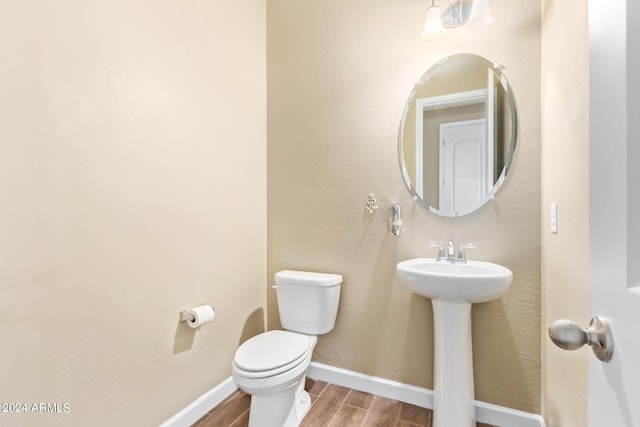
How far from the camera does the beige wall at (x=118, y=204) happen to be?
0.97m

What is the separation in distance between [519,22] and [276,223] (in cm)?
178

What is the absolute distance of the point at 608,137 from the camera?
0.41 m

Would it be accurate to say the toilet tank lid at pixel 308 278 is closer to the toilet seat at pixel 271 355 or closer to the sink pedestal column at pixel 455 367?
the toilet seat at pixel 271 355

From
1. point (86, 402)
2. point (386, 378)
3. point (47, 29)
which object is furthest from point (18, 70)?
point (386, 378)

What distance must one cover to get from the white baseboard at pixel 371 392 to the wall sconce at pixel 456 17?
1.93 meters

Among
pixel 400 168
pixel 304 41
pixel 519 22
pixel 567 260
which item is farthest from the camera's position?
pixel 304 41

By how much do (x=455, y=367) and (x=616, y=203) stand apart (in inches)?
49.9

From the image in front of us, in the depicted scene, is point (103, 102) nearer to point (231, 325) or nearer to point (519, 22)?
point (231, 325)

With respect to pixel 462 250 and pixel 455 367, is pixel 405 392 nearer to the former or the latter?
pixel 455 367

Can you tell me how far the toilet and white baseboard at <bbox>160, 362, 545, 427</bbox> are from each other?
23cm

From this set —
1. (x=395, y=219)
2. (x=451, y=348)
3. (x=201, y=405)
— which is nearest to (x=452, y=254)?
(x=395, y=219)

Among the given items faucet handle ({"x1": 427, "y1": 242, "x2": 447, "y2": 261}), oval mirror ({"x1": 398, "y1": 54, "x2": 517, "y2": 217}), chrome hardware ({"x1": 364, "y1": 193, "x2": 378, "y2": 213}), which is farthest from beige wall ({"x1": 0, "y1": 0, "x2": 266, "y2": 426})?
faucet handle ({"x1": 427, "y1": 242, "x2": 447, "y2": 261})

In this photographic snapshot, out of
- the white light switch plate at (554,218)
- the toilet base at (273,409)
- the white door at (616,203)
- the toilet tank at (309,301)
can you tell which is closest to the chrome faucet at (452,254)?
the white light switch plate at (554,218)

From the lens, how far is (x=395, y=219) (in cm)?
171
